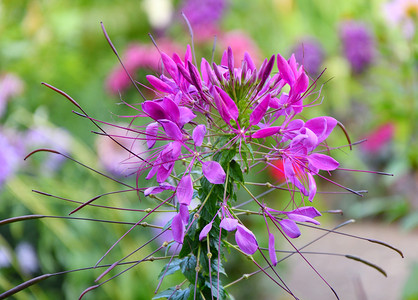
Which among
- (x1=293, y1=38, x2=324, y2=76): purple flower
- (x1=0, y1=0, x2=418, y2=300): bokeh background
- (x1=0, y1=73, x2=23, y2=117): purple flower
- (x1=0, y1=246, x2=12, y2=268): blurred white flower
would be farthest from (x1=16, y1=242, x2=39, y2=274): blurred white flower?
(x1=293, y1=38, x2=324, y2=76): purple flower

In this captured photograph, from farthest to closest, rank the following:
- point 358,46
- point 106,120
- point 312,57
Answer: point 312,57 → point 358,46 → point 106,120

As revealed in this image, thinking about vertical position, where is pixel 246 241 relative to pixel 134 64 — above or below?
above

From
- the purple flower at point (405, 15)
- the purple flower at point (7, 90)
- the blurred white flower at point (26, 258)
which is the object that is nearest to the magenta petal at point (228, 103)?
the blurred white flower at point (26, 258)

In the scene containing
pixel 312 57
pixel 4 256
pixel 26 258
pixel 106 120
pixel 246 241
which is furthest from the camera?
pixel 312 57

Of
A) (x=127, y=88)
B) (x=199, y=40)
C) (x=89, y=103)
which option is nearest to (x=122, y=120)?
(x=127, y=88)

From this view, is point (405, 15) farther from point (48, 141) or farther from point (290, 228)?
point (290, 228)

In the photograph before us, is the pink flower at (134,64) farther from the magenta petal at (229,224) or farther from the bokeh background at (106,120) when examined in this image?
the magenta petal at (229,224)

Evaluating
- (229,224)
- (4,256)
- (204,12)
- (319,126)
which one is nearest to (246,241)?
(229,224)
